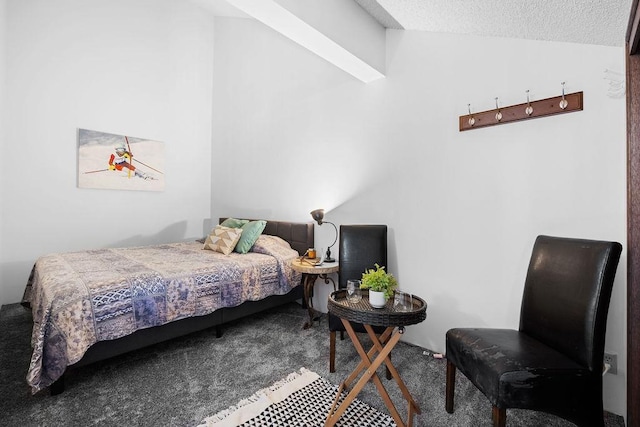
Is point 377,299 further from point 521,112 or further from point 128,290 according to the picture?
point 128,290

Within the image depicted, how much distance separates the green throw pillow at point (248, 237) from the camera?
3.43m

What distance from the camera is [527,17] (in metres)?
1.69

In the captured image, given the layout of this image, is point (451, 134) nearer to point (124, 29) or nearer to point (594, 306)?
point (594, 306)

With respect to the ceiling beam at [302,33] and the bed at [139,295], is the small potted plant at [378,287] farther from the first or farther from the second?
the ceiling beam at [302,33]

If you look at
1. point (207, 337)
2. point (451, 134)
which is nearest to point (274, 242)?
point (207, 337)

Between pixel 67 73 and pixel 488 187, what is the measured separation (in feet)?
16.3

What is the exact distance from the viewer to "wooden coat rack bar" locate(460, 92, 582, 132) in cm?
192

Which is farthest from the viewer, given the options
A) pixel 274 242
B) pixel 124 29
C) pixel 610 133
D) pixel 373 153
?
pixel 124 29

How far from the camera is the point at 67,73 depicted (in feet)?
12.6

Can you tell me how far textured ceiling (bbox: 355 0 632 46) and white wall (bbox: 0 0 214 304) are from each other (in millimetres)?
3850

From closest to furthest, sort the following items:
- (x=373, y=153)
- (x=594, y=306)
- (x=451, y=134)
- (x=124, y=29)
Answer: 1. (x=594, y=306)
2. (x=451, y=134)
3. (x=373, y=153)
4. (x=124, y=29)

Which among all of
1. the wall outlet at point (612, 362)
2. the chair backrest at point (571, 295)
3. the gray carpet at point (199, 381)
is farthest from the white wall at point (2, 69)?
the wall outlet at point (612, 362)

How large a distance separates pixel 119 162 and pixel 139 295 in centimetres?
287

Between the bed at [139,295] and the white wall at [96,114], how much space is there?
97cm
